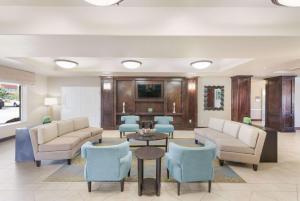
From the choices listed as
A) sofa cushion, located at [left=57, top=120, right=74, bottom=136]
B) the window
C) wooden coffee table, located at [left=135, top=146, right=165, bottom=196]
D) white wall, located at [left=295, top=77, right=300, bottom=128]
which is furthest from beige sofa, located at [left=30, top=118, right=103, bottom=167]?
white wall, located at [left=295, top=77, right=300, bottom=128]

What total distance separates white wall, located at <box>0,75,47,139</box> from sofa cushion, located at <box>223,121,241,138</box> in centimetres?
756

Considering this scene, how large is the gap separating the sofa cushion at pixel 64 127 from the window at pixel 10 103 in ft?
10.3

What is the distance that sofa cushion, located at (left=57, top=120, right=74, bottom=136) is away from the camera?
520 cm

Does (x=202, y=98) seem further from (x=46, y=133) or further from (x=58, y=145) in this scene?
(x=46, y=133)

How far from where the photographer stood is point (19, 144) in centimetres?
452

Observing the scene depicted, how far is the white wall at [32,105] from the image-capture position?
24.1 ft

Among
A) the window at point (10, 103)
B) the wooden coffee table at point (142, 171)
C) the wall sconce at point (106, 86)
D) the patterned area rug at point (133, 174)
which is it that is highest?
the wall sconce at point (106, 86)

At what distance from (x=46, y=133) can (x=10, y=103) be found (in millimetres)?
4321

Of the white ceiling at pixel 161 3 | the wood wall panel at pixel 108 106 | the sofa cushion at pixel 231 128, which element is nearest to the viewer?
the white ceiling at pixel 161 3

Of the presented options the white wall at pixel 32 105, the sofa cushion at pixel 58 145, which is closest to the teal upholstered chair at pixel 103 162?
the sofa cushion at pixel 58 145

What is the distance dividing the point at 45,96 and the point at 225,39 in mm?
8791

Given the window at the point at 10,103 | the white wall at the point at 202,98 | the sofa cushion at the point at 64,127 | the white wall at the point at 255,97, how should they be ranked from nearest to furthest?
1. the sofa cushion at the point at 64,127
2. the window at the point at 10,103
3. the white wall at the point at 202,98
4. the white wall at the point at 255,97

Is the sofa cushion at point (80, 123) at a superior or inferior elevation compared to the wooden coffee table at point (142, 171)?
superior

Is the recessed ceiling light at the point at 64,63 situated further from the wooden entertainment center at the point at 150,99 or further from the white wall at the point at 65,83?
the white wall at the point at 65,83
